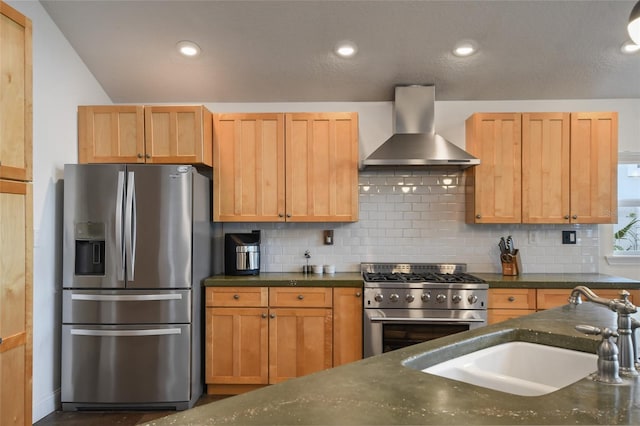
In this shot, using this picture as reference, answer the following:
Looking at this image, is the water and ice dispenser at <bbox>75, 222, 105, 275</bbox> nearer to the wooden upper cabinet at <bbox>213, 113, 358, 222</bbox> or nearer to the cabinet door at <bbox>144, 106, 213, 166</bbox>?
the cabinet door at <bbox>144, 106, 213, 166</bbox>

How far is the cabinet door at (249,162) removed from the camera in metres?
3.79

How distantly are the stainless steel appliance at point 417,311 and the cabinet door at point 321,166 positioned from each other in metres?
0.75

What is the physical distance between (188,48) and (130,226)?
1460 mm

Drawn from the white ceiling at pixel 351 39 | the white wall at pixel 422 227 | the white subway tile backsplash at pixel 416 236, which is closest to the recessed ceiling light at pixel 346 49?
the white ceiling at pixel 351 39

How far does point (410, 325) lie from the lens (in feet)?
11.1

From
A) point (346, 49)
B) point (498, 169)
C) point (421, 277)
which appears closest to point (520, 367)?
point (421, 277)

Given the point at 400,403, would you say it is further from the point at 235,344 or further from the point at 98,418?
the point at 98,418

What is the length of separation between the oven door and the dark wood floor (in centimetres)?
162

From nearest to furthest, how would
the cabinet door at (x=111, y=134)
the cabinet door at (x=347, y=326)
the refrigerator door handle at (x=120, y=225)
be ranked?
the refrigerator door handle at (x=120, y=225) → the cabinet door at (x=347, y=326) → the cabinet door at (x=111, y=134)

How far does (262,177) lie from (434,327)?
6.09 ft

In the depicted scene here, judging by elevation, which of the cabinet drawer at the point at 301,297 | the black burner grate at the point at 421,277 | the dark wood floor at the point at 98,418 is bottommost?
the dark wood floor at the point at 98,418

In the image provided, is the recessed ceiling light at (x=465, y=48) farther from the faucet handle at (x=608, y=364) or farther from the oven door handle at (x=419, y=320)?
the faucet handle at (x=608, y=364)

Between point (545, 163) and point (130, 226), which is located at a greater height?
point (545, 163)

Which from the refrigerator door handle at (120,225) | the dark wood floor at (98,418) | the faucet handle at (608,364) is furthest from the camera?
the refrigerator door handle at (120,225)
